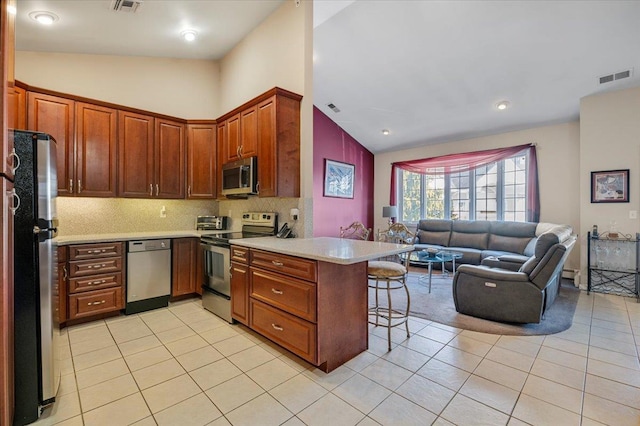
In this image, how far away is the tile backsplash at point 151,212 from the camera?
3.27 metres

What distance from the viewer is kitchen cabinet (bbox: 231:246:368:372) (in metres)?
2.06

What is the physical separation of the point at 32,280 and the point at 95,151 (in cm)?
215

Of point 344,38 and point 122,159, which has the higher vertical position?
point 344,38

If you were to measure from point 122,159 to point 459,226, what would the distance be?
5.93 meters

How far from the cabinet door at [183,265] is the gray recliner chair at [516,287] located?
327cm

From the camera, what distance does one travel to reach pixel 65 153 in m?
3.07

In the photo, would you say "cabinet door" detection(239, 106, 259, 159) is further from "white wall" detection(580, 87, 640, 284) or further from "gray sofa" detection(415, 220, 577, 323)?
"white wall" detection(580, 87, 640, 284)

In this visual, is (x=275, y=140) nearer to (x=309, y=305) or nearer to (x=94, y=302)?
(x=309, y=305)

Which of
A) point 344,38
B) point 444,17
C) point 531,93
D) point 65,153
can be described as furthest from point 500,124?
point 65,153

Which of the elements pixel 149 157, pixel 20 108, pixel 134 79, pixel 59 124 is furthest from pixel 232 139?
pixel 20 108

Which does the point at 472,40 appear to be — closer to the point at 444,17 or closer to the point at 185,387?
the point at 444,17

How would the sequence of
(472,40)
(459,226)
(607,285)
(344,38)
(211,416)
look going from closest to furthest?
1. (211,416)
2. (472,40)
3. (344,38)
4. (607,285)
5. (459,226)

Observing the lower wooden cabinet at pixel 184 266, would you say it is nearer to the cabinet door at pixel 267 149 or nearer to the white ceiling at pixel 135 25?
the cabinet door at pixel 267 149

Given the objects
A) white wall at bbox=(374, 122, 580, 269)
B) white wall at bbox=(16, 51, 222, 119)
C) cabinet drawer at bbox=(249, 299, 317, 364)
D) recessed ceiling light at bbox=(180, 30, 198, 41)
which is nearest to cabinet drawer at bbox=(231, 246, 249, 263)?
cabinet drawer at bbox=(249, 299, 317, 364)
